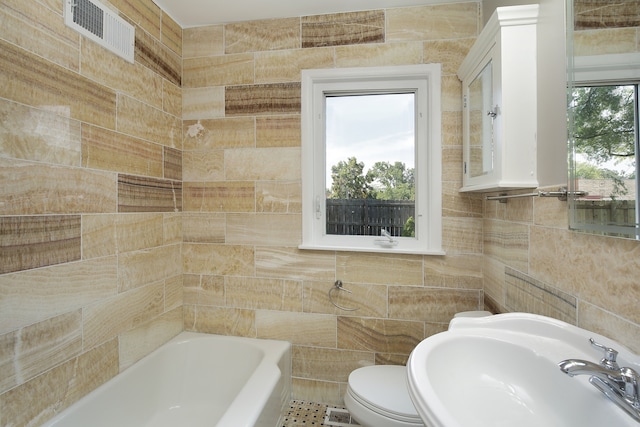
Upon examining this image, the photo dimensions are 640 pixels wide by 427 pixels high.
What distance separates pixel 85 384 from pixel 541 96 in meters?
2.35

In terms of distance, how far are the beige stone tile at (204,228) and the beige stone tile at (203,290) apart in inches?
10.1

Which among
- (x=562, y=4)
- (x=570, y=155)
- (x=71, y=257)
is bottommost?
(x=71, y=257)

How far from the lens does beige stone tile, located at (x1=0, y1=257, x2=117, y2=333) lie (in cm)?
111

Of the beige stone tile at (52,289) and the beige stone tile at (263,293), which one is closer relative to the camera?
the beige stone tile at (52,289)

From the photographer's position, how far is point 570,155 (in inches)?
39.2

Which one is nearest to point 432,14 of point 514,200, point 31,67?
point 514,200

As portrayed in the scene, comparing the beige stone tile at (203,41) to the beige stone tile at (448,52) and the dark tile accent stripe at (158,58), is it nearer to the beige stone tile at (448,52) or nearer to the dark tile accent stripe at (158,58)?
the dark tile accent stripe at (158,58)

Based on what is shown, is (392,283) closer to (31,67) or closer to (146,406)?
(146,406)

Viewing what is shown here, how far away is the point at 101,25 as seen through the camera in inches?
58.0

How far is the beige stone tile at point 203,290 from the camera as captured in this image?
206cm

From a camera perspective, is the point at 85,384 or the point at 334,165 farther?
the point at 334,165

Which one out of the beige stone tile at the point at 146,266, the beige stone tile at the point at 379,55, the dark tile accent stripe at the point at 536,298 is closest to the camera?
the dark tile accent stripe at the point at 536,298

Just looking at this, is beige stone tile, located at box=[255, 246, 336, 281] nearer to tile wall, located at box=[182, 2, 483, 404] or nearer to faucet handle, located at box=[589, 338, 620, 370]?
tile wall, located at box=[182, 2, 483, 404]

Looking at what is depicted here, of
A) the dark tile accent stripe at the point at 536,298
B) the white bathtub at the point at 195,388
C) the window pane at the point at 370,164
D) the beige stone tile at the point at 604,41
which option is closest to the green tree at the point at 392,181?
the window pane at the point at 370,164
